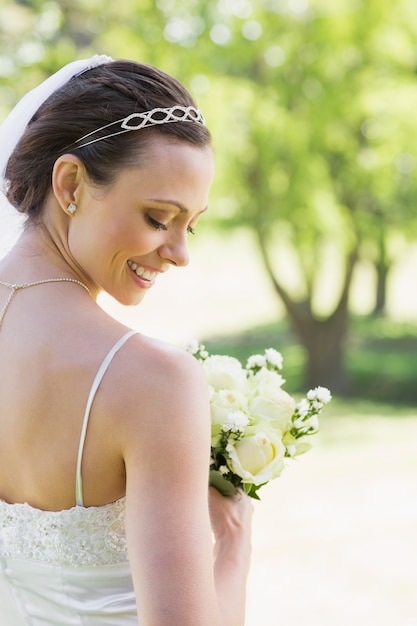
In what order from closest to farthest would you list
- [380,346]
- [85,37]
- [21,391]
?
[21,391]
[85,37]
[380,346]

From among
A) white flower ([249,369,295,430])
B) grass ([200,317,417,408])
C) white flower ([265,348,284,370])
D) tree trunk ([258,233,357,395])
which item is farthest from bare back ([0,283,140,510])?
grass ([200,317,417,408])

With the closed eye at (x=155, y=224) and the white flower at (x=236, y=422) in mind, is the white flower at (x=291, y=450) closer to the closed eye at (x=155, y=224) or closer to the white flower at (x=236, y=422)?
the white flower at (x=236, y=422)

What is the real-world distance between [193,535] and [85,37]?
14.1 m

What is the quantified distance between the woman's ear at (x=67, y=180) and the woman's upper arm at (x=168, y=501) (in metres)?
0.37

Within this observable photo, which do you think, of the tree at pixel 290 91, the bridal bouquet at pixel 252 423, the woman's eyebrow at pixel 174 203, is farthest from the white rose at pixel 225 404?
the tree at pixel 290 91

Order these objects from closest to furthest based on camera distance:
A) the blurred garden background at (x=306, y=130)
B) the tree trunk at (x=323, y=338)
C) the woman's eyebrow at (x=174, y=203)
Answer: the woman's eyebrow at (x=174, y=203) < the blurred garden background at (x=306, y=130) < the tree trunk at (x=323, y=338)

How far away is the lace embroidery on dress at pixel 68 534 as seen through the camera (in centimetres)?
134

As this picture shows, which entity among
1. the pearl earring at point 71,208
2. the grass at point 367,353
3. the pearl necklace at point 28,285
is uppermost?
the pearl earring at point 71,208

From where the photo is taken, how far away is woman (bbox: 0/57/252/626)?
1160 millimetres

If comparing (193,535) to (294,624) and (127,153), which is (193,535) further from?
(294,624)

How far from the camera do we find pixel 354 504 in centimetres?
883

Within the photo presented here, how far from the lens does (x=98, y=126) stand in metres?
1.39

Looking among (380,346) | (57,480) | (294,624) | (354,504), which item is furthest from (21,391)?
(380,346)

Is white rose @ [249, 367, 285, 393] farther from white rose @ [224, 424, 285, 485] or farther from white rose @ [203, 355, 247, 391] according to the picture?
white rose @ [224, 424, 285, 485]
